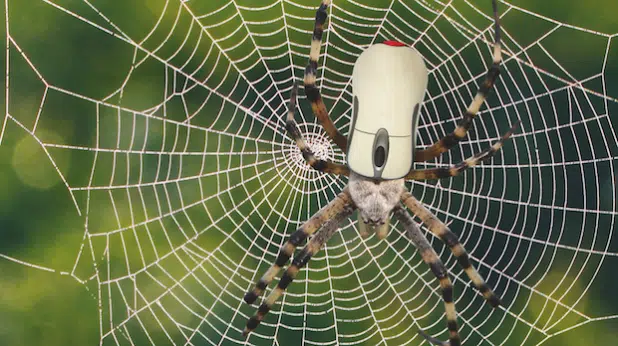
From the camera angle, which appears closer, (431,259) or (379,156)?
(379,156)

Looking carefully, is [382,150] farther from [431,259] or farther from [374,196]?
[431,259]

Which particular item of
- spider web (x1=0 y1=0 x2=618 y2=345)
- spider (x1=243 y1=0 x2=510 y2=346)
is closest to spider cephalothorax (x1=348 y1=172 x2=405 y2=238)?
spider (x1=243 y1=0 x2=510 y2=346)

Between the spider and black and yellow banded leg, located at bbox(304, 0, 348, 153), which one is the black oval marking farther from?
black and yellow banded leg, located at bbox(304, 0, 348, 153)

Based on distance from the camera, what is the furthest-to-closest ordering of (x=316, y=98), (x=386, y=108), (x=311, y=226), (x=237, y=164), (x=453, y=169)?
1. (x=237, y=164)
2. (x=311, y=226)
3. (x=453, y=169)
4. (x=316, y=98)
5. (x=386, y=108)

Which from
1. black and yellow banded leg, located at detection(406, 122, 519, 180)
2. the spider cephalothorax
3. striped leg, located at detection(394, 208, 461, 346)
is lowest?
striped leg, located at detection(394, 208, 461, 346)

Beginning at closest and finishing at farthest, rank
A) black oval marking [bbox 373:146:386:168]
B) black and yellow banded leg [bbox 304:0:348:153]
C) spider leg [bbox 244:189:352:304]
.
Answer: black oval marking [bbox 373:146:386:168] < black and yellow banded leg [bbox 304:0:348:153] < spider leg [bbox 244:189:352:304]

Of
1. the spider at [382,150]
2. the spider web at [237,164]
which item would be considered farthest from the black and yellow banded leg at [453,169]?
the spider web at [237,164]

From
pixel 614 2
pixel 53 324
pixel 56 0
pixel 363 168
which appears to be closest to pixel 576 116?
pixel 614 2

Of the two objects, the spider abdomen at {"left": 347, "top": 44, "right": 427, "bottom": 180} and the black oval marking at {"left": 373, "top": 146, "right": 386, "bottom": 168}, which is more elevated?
the spider abdomen at {"left": 347, "top": 44, "right": 427, "bottom": 180}

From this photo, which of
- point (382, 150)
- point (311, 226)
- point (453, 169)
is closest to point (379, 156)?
point (382, 150)
